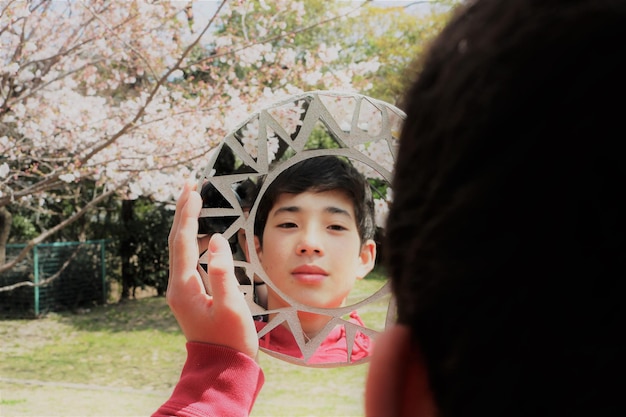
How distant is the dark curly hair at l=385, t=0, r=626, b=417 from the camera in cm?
25

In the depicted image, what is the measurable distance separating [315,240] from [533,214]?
87 cm

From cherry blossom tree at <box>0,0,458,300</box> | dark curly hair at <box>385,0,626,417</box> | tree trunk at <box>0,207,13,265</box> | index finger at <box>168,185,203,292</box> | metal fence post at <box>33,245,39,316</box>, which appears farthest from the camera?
metal fence post at <box>33,245,39,316</box>

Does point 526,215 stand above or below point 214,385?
above

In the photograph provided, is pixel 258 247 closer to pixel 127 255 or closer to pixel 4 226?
pixel 4 226

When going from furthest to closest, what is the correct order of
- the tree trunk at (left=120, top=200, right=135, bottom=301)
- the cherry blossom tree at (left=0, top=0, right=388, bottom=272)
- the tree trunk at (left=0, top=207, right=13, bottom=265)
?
the tree trunk at (left=120, top=200, right=135, bottom=301) < the tree trunk at (left=0, top=207, right=13, bottom=265) < the cherry blossom tree at (left=0, top=0, right=388, bottom=272)

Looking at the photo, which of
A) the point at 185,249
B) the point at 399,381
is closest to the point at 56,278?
the point at 185,249

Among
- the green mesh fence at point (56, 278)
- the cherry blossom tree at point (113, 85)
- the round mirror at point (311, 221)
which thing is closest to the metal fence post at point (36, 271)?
the green mesh fence at point (56, 278)

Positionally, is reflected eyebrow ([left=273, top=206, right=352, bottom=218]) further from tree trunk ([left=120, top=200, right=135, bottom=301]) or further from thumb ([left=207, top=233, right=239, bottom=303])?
tree trunk ([left=120, top=200, right=135, bottom=301])

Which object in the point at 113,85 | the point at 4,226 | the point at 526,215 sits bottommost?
the point at 4,226

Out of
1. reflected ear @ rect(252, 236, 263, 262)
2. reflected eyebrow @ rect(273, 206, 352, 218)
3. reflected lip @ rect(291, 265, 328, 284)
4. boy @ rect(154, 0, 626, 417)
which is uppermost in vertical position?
boy @ rect(154, 0, 626, 417)

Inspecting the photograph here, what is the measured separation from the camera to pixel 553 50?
0.26m

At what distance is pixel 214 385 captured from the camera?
2.33ft

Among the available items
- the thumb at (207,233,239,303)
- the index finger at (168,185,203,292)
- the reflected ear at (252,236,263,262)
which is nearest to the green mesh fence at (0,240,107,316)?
the reflected ear at (252,236,263,262)

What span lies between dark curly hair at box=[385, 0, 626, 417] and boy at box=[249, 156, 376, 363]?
843 mm
